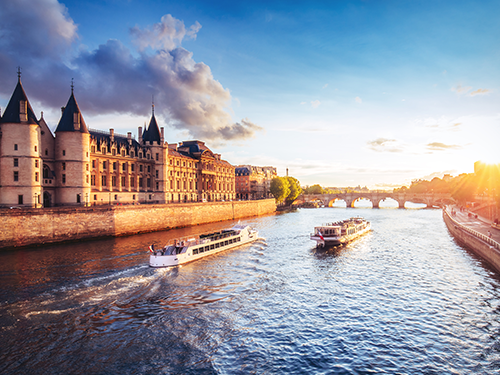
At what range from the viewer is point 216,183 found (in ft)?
335

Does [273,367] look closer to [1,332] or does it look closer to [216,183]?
[1,332]

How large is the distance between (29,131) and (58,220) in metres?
13.6

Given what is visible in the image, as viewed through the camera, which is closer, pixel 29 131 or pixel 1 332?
pixel 1 332

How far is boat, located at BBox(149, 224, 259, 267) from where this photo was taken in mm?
33031

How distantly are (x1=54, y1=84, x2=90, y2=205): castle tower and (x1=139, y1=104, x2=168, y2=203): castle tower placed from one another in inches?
852

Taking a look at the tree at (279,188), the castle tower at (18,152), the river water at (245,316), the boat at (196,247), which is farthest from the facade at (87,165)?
the tree at (279,188)

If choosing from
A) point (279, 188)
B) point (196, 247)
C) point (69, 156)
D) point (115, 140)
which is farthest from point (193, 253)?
point (279, 188)

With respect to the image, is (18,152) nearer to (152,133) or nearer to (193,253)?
(193,253)

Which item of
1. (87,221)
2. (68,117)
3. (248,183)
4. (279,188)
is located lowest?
(87,221)

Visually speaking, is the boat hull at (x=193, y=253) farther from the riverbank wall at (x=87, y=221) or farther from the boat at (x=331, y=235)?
the riverbank wall at (x=87, y=221)

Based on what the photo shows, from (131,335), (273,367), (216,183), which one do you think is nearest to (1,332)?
(131,335)

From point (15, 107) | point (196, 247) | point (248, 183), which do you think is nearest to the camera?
point (196, 247)

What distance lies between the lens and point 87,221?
1901 inches

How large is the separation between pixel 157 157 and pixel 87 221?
2957cm
